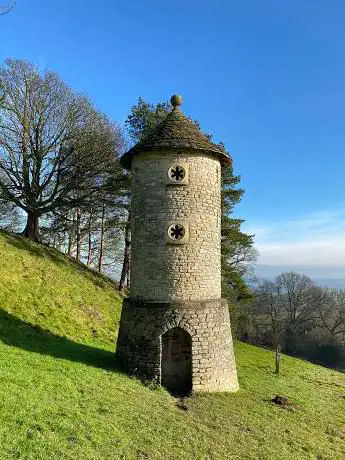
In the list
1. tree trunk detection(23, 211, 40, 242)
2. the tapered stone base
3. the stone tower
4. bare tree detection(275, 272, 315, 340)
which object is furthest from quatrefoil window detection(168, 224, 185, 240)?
bare tree detection(275, 272, 315, 340)

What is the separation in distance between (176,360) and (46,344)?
4.78 meters

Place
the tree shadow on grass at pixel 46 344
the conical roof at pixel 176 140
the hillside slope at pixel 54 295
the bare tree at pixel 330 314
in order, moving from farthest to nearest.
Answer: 1. the bare tree at pixel 330 314
2. the hillside slope at pixel 54 295
3. the conical roof at pixel 176 140
4. the tree shadow on grass at pixel 46 344

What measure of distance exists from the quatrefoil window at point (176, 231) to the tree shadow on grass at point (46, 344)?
16.0 ft

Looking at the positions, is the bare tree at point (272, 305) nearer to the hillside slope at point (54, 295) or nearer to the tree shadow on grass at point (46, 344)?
the hillside slope at point (54, 295)

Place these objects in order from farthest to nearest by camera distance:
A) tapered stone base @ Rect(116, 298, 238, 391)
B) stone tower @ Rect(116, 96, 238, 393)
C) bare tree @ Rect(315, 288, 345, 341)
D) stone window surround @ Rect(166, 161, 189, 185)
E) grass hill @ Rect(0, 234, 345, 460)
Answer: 1. bare tree @ Rect(315, 288, 345, 341)
2. stone window surround @ Rect(166, 161, 189, 185)
3. stone tower @ Rect(116, 96, 238, 393)
4. tapered stone base @ Rect(116, 298, 238, 391)
5. grass hill @ Rect(0, 234, 345, 460)

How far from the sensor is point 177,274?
45.4 ft

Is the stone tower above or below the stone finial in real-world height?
below

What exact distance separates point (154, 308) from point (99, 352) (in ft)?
12.7

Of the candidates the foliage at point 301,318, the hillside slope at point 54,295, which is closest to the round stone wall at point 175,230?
the hillside slope at point 54,295

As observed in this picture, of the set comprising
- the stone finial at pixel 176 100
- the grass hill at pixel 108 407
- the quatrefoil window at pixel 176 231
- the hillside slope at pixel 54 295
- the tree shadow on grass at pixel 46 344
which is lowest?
the grass hill at pixel 108 407

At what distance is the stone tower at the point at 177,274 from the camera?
44.2ft

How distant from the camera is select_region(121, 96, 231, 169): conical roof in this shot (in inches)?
561

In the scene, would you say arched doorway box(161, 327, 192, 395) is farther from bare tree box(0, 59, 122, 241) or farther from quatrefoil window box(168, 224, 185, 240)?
bare tree box(0, 59, 122, 241)

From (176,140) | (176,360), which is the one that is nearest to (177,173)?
(176,140)
